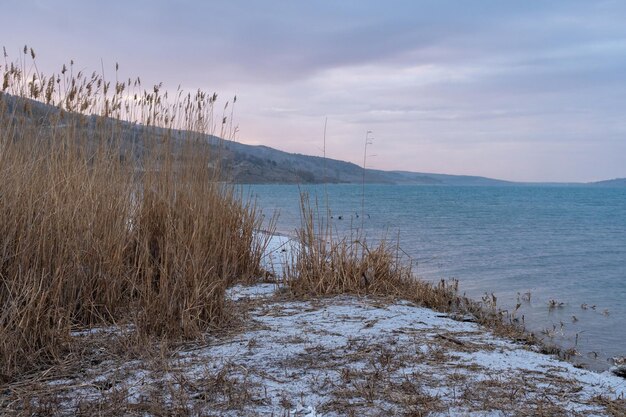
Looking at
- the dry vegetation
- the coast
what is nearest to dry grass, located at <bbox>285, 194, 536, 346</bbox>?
the dry vegetation

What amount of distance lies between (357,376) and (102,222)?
207 cm

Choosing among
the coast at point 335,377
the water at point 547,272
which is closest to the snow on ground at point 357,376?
the coast at point 335,377

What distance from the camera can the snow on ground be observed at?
2283 millimetres

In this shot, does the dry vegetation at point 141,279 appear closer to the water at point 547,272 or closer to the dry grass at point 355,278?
the dry grass at point 355,278

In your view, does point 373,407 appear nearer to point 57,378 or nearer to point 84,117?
point 57,378

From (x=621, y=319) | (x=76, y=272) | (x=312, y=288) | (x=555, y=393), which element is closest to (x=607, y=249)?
(x=621, y=319)

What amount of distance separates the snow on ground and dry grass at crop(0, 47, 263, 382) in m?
0.35

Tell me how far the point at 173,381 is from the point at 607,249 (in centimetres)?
1348

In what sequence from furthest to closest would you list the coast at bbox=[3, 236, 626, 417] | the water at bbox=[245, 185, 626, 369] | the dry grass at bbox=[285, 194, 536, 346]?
1. the water at bbox=[245, 185, 626, 369]
2. the dry grass at bbox=[285, 194, 536, 346]
3. the coast at bbox=[3, 236, 626, 417]

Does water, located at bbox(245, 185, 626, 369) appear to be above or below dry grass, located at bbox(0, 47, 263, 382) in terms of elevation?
below

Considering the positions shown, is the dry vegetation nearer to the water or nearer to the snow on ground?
the snow on ground

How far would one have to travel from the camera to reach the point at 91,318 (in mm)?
3410

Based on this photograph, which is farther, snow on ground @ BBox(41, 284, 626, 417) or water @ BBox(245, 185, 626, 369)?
water @ BBox(245, 185, 626, 369)

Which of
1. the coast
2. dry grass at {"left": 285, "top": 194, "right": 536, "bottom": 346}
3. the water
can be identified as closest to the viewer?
the coast
